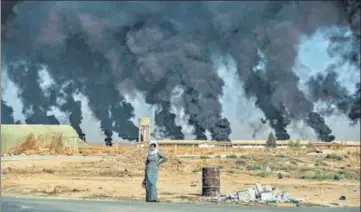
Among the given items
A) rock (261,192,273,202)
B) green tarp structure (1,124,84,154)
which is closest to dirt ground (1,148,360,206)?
rock (261,192,273,202)

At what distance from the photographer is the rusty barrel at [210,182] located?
22.8 m

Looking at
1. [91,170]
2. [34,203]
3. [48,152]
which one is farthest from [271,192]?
[48,152]

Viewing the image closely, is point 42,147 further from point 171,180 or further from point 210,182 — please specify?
point 210,182

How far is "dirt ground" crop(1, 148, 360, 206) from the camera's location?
2553 centimetres

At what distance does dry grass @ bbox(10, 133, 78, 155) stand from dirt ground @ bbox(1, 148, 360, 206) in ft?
65.7

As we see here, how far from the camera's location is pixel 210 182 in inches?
912

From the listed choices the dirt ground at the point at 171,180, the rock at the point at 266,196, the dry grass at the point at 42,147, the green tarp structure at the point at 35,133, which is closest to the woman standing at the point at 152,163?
the dirt ground at the point at 171,180

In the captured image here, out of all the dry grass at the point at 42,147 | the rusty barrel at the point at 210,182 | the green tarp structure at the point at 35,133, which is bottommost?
the rusty barrel at the point at 210,182

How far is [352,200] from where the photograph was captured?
2539 cm

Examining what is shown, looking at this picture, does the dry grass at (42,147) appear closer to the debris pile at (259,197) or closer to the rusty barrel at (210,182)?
the rusty barrel at (210,182)

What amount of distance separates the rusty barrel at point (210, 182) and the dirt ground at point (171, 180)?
486mm

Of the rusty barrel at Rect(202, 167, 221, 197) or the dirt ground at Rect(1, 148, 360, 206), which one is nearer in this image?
the rusty barrel at Rect(202, 167, 221, 197)

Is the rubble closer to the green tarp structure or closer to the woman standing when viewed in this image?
the woman standing

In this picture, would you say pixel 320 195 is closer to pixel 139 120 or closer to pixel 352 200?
pixel 352 200
